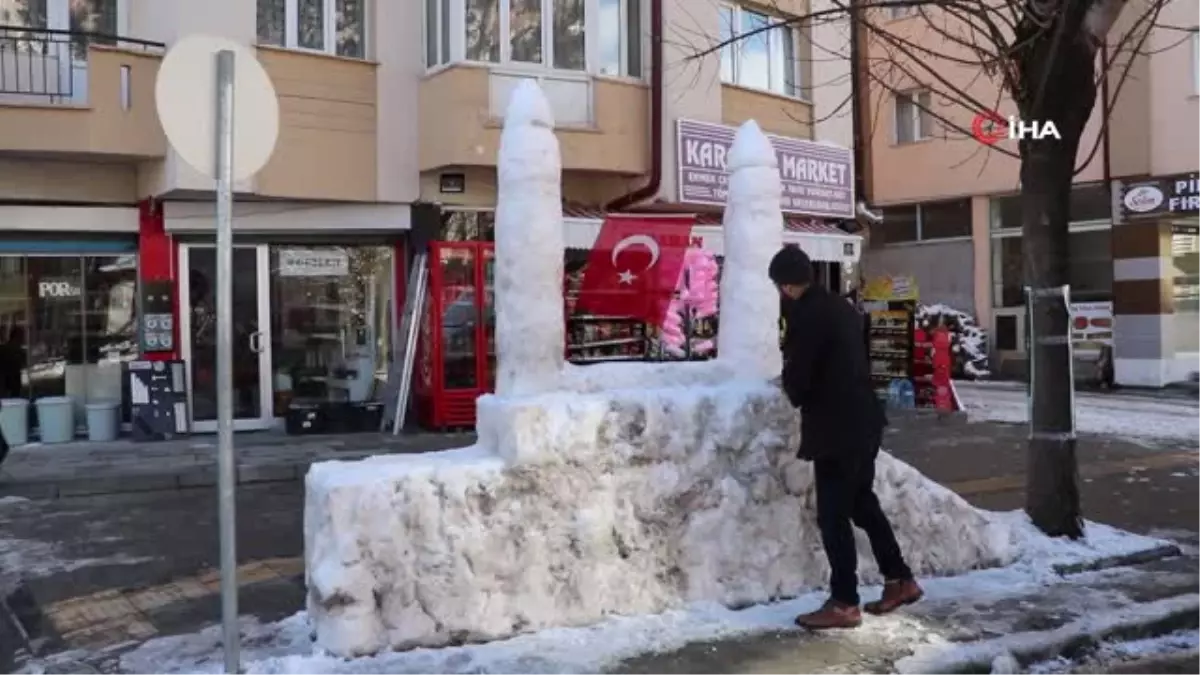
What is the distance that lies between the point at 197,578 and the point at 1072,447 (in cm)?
546

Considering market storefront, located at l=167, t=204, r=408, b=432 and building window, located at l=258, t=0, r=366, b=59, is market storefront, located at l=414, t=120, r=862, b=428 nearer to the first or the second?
market storefront, located at l=167, t=204, r=408, b=432

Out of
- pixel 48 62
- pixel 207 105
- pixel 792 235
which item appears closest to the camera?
pixel 207 105

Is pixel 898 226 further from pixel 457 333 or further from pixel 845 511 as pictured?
pixel 845 511

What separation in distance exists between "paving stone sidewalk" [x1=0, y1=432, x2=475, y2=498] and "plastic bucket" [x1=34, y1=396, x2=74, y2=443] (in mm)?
228

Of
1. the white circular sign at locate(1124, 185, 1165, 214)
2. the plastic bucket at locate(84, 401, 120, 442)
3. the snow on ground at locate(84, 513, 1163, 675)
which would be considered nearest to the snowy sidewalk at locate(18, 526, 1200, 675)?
the snow on ground at locate(84, 513, 1163, 675)

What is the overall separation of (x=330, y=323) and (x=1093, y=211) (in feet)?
48.5

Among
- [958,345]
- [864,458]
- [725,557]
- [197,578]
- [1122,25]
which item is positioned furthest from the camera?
[958,345]

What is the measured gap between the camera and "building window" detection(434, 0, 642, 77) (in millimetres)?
14266

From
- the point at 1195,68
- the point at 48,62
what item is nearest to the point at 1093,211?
the point at 1195,68

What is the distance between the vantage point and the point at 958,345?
23.2 m

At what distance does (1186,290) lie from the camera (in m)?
21.1

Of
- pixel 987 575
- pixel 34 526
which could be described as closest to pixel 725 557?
pixel 987 575

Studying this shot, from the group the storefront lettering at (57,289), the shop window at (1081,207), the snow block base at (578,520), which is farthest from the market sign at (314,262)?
the shop window at (1081,207)

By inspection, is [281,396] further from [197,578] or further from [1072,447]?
[1072,447]
